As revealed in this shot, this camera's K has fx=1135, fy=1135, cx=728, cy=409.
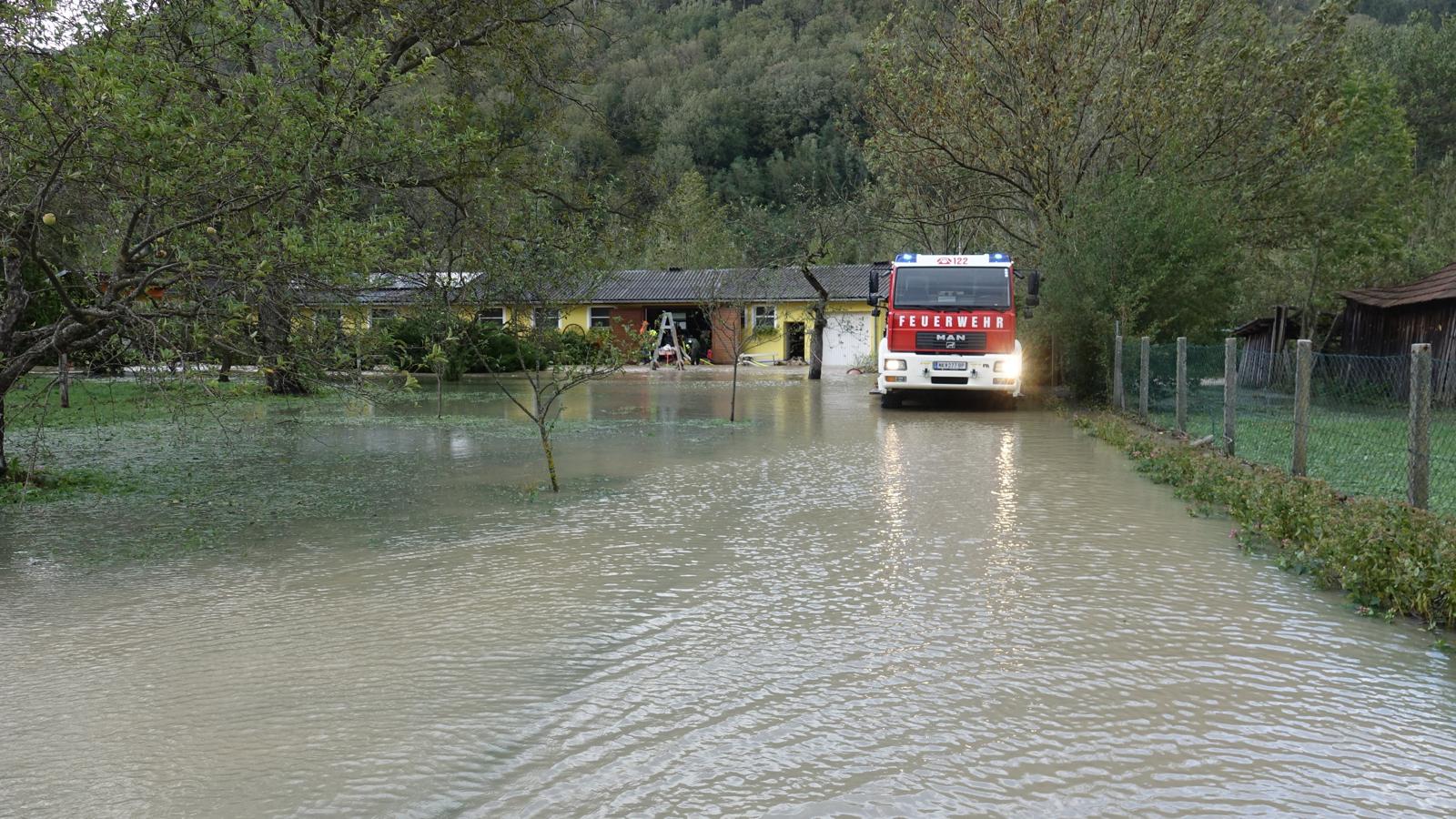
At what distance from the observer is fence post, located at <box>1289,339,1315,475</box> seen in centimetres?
1076

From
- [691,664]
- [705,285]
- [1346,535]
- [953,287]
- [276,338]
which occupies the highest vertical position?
[705,285]

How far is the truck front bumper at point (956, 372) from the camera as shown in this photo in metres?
22.4

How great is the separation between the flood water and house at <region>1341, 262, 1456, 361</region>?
15.2 m

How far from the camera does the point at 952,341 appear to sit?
74.1ft

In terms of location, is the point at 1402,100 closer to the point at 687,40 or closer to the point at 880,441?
the point at 880,441

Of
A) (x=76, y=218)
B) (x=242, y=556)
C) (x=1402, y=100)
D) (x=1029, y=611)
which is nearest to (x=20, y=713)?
(x=242, y=556)

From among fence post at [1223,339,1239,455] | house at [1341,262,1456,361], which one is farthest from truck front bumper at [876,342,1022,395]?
fence post at [1223,339,1239,455]

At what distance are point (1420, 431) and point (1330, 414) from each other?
14.1m

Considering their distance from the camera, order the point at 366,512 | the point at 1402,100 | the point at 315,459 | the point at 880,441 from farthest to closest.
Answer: the point at 1402,100
the point at 880,441
the point at 315,459
the point at 366,512

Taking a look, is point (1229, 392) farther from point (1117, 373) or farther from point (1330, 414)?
point (1330, 414)

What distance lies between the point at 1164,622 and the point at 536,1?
1735 centimetres

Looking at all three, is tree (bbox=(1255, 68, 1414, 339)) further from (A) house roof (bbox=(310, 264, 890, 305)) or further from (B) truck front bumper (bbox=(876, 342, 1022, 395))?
(A) house roof (bbox=(310, 264, 890, 305))

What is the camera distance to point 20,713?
5055mm

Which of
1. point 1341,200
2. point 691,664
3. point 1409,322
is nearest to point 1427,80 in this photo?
point 1341,200
